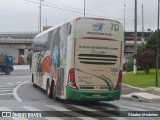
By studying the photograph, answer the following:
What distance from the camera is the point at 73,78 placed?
1853 centimetres

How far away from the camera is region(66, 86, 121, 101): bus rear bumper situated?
727 inches

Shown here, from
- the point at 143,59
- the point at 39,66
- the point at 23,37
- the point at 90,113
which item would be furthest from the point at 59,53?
the point at 23,37

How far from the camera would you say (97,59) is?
1881 centimetres

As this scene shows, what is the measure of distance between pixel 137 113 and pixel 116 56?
3446 mm

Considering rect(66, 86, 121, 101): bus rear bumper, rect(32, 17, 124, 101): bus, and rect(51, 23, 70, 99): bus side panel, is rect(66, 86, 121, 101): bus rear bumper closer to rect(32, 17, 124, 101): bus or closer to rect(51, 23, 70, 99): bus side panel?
rect(32, 17, 124, 101): bus

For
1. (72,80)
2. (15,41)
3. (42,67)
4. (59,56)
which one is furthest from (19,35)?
(72,80)

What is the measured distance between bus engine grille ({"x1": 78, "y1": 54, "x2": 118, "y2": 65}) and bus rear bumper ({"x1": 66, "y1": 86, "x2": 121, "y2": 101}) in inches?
48.5

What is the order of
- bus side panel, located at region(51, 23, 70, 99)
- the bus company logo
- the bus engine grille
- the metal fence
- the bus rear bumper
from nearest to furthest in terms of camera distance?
the bus rear bumper → the bus engine grille → the bus company logo → bus side panel, located at region(51, 23, 70, 99) → the metal fence

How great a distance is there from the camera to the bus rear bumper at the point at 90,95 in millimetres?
18453

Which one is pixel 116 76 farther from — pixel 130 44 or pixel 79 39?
pixel 130 44

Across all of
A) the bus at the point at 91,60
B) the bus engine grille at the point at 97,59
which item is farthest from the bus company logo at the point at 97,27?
the bus engine grille at the point at 97,59

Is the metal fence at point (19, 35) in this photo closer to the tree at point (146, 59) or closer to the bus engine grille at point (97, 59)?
the tree at point (146, 59)

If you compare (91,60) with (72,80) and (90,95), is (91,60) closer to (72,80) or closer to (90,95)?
(72,80)

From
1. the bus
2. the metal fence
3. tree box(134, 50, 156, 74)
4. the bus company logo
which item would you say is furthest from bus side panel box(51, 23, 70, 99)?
the metal fence
